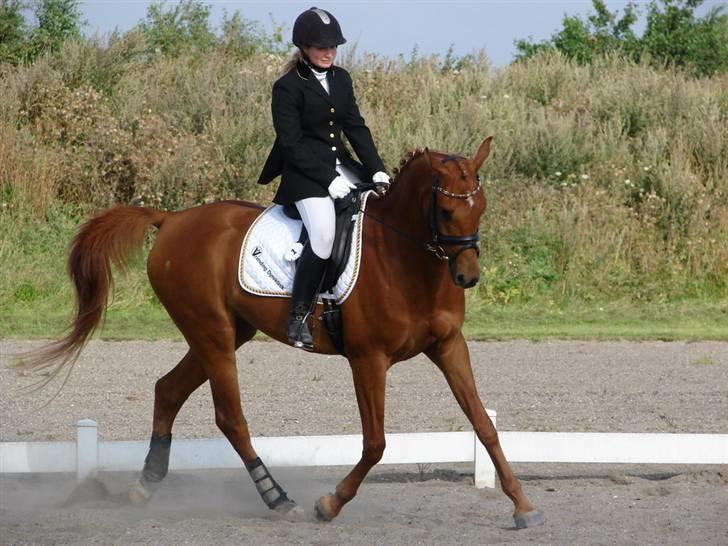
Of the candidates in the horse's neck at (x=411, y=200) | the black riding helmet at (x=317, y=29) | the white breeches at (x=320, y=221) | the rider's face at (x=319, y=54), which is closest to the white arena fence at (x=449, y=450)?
the white breeches at (x=320, y=221)

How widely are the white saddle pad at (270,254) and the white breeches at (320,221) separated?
13cm

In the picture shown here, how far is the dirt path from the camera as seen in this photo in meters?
5.52

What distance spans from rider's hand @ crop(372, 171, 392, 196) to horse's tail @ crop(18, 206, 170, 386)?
53.4 inches

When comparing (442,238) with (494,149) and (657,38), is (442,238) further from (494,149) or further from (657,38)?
(657,38)

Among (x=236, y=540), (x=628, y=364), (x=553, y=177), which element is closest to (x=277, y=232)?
(x=236, y=540)

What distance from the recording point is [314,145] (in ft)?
20.3

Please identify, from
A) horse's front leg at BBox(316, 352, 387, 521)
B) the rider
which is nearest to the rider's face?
the rider

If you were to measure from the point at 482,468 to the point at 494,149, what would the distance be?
9.81 meters

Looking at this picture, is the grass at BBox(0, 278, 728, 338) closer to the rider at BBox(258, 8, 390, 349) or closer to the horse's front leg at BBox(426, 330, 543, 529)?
the rider at BBox(258, 8, 390, 349)

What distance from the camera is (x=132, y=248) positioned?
6832 mm

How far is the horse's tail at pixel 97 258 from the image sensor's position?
677 centimetres

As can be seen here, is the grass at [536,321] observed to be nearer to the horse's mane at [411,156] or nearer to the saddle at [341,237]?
the saddle at [341,237]

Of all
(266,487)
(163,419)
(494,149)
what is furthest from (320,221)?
(494,149)

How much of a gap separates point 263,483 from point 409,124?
1138cm
